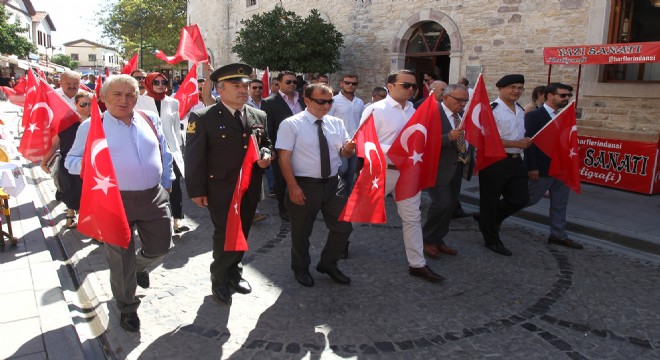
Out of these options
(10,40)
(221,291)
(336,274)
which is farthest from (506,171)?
(10,40)

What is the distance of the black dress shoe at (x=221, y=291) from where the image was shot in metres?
4.00

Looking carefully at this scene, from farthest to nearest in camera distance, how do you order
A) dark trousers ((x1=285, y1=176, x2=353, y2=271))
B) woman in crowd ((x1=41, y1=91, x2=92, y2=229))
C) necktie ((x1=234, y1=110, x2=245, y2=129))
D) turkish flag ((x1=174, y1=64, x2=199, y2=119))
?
1. turkish flag ((x1=174, y1=64, x2=199, y2=119))
2. woman in crowd ((x1=41, y1=91, x2=92, y2=229))
3. dark trousers ((x1=285, y1=176, x2=353, y2=271))
4. necktie ((x1=234, y1=110, x2=245, y2=129))

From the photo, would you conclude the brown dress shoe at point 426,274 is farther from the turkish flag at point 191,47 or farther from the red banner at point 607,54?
the red banner at point 607,54

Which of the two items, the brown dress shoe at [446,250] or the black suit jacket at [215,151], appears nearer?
the black suit jacket at [215,151]

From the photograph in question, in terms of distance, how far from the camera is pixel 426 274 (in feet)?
14.9

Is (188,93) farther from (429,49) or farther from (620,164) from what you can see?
(429,49)

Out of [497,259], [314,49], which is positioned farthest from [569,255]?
[314,49]

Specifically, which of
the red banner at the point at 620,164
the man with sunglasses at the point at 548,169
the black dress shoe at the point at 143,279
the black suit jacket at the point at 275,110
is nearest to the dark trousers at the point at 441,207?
the man with sunglasses at the point at 548,169

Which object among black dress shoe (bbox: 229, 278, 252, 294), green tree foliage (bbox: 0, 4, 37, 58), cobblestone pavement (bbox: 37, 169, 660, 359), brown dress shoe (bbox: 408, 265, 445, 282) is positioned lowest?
cobblestone pavement (bbox: 37, 169, 660, 359)

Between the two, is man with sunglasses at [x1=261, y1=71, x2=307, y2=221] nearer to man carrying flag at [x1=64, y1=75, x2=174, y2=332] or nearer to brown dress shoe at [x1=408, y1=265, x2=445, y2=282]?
brown dress shoe at [x1=408, y1=265, x2=445, y2=282]

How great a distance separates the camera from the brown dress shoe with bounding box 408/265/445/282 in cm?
452

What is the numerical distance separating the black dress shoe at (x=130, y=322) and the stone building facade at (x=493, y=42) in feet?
28.6

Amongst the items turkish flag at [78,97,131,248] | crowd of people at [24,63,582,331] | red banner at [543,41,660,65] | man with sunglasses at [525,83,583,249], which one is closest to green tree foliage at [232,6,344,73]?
red banner at [543,41,660,65]

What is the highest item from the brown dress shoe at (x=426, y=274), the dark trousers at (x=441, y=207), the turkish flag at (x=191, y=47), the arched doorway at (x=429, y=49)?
the arched doorway at (x=429, y=49)
